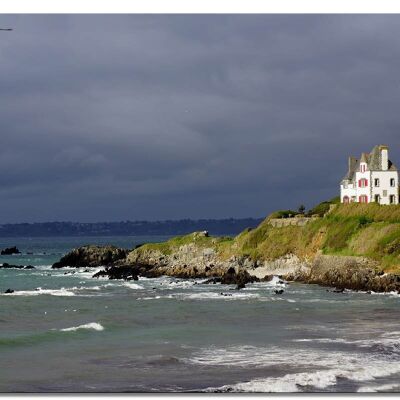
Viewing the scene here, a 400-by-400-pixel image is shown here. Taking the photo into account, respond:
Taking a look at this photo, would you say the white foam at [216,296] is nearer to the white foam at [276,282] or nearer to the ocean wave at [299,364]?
the white foam at [276,282]

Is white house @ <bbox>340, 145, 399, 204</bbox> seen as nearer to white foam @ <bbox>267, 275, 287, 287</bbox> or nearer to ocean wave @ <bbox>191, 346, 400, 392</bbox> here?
white foam @ <bbox>267, 275, 287, 287</bbox>

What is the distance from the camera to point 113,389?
2164 centimetres

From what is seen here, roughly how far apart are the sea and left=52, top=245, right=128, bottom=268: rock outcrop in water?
3786cm

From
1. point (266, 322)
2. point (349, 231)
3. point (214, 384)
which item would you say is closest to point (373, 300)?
point (266, 322)

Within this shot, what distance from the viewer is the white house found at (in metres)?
68.8

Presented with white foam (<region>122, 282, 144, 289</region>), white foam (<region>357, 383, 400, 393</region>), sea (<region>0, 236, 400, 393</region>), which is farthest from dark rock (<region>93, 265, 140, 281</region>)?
white foam (<region>357, 383, 400, 393</region>)

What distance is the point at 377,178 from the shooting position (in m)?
69.2

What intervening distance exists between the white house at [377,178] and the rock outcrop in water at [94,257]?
3241 cm

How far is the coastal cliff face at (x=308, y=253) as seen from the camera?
53469 mm

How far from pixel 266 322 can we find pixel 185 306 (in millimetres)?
8871

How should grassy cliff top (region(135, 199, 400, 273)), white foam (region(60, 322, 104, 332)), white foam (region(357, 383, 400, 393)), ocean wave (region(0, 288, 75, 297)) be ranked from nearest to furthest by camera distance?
white foam (region(357, 383, 400, 393)) → white foam (region(60, 322, 104, 332)) → grassy cliff top (region(135, 199, 400, 273)) → ocean wave (region(0, 288, 75, 297))

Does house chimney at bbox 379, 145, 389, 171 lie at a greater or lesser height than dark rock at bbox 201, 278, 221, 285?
greater

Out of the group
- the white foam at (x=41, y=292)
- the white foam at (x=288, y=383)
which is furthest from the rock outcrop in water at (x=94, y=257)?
the white foam at (x=288, y=383)
